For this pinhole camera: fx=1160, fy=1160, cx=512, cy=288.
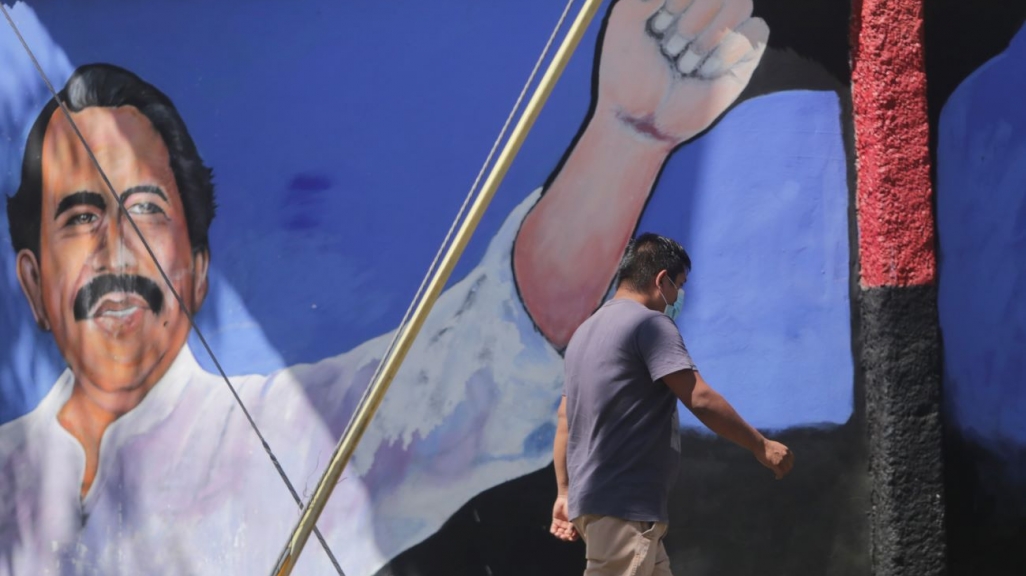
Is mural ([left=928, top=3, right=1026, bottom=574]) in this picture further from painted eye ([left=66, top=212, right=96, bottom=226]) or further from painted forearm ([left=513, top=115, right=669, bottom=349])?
painted eye ([left=66, top=212, right=96, bottom=226])

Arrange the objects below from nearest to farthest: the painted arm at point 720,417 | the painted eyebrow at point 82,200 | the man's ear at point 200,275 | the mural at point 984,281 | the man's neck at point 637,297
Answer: the painted arm at point 720,417, the man's neck at point 637,297, the mural at point 984,281, the man's ear at point 200,275, the painted eyebrow at point 82,200

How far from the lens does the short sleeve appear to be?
338 cm

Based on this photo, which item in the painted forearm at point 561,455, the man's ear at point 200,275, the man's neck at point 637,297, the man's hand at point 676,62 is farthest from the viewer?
the man's ear at point 200,275

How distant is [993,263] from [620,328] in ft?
6.28

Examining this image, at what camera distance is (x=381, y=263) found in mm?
4793

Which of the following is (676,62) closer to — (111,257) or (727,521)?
(727,521)

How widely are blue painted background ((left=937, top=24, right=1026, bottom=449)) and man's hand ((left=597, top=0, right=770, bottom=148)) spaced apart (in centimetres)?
85

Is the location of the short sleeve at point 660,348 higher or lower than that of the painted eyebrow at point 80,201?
higher

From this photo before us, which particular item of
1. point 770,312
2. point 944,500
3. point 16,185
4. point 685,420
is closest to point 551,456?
point 685,420

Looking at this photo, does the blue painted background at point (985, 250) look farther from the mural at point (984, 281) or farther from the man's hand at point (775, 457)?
the man's hand at point (775, 457)

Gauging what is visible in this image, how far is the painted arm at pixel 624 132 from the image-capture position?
466 centimetres

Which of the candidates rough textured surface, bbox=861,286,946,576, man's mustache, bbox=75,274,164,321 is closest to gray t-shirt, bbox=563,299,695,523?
rough textured surface, bbox=861,286,946,576

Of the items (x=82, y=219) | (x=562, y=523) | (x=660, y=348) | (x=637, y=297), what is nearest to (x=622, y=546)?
(x=562, y=523)

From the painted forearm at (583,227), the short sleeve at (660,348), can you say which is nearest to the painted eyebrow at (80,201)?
the painted forearm at (583,227)
